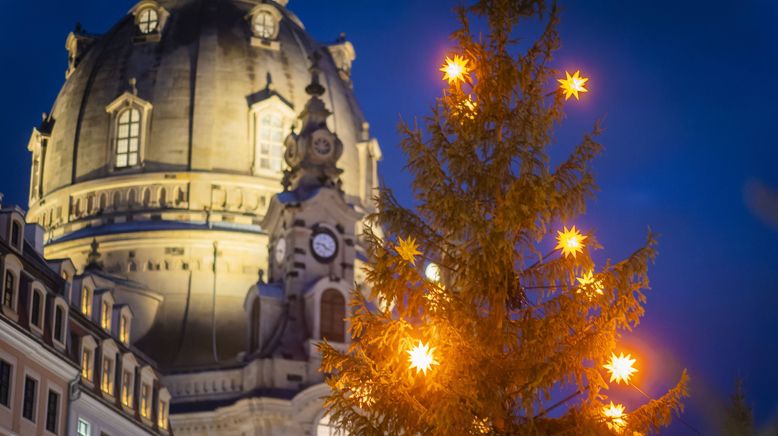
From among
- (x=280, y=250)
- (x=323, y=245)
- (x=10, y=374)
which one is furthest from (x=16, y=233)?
(x=280, y=250)

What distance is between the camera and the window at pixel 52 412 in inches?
1815

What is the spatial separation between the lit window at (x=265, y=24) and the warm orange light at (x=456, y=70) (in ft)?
244

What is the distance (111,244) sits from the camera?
3570 inches

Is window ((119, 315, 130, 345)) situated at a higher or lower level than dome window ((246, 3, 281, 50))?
lower

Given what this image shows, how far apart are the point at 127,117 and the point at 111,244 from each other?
9.32 m

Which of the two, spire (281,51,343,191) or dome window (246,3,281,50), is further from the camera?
dome window (246,3,281,50)

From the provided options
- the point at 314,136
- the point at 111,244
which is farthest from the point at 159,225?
the point at 314,136

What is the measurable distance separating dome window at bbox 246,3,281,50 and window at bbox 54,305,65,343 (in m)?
51.8

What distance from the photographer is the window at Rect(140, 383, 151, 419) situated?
59.4 metres

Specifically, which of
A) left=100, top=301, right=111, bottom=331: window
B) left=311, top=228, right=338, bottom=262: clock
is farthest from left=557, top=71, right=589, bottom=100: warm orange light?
left=311, top=228, right=338, bottom=262: clock

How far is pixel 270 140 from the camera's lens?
9544 centimetres

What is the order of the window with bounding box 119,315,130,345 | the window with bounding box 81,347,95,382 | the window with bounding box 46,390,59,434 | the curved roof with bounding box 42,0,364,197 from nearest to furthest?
1. the window with bounding box 46,390,59,434
2. the window with bounding box 81,347,95,382
3. the window with bounding box 119,315,130,345
4. the curved roof with bounding box 42,0,364,197

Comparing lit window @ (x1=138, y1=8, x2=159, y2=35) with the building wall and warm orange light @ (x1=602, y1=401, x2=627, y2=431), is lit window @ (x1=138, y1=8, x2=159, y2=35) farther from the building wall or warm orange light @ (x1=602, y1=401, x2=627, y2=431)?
warm orange light @ (x1=602, y1=401, x2=627, y2=431)

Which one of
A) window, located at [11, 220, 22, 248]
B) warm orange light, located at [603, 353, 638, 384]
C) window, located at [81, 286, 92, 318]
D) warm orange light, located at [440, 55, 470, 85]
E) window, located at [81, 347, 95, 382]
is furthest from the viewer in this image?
window, located at [81, 286, 92, 318]
